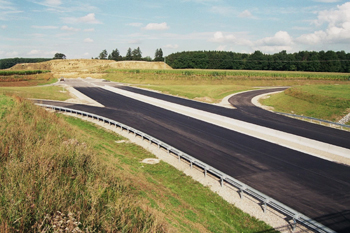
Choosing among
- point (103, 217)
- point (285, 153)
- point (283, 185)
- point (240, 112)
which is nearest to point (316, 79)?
point (240, 112)

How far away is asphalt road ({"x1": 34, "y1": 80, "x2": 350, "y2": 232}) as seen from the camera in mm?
12391

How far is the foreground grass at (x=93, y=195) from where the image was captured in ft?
A: 24.5

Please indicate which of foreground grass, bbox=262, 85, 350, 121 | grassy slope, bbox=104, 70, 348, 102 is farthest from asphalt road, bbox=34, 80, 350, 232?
grassy slope, bbox=104, 70, 348, 102

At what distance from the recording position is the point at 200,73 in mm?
104812

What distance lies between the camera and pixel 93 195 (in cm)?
853

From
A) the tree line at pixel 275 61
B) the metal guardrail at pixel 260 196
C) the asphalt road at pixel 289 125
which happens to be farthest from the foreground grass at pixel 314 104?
the tree line at pixel 275 61

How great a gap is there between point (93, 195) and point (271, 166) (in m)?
12.6

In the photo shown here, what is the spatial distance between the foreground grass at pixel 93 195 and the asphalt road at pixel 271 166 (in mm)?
2911

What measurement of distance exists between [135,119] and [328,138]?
20319 millimetres

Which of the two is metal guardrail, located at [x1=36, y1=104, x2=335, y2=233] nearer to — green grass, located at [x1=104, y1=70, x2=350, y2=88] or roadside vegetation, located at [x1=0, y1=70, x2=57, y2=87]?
roadside vegetation, located at [x1=0, y1=70, x2=57, y2=87]

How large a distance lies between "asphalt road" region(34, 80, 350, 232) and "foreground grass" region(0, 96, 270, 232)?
291 cm

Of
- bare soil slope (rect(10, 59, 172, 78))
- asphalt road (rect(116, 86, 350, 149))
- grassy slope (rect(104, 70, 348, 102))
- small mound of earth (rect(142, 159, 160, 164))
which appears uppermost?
bare soil slope (rect(10, 59, 172, 78))

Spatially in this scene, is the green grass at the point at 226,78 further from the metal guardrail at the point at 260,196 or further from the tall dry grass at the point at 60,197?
the tall dry grass at the point at 60,197

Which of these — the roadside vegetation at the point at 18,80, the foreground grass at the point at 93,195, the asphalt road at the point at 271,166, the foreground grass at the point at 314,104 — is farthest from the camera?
the roadside vegetation at the point at 18,80
